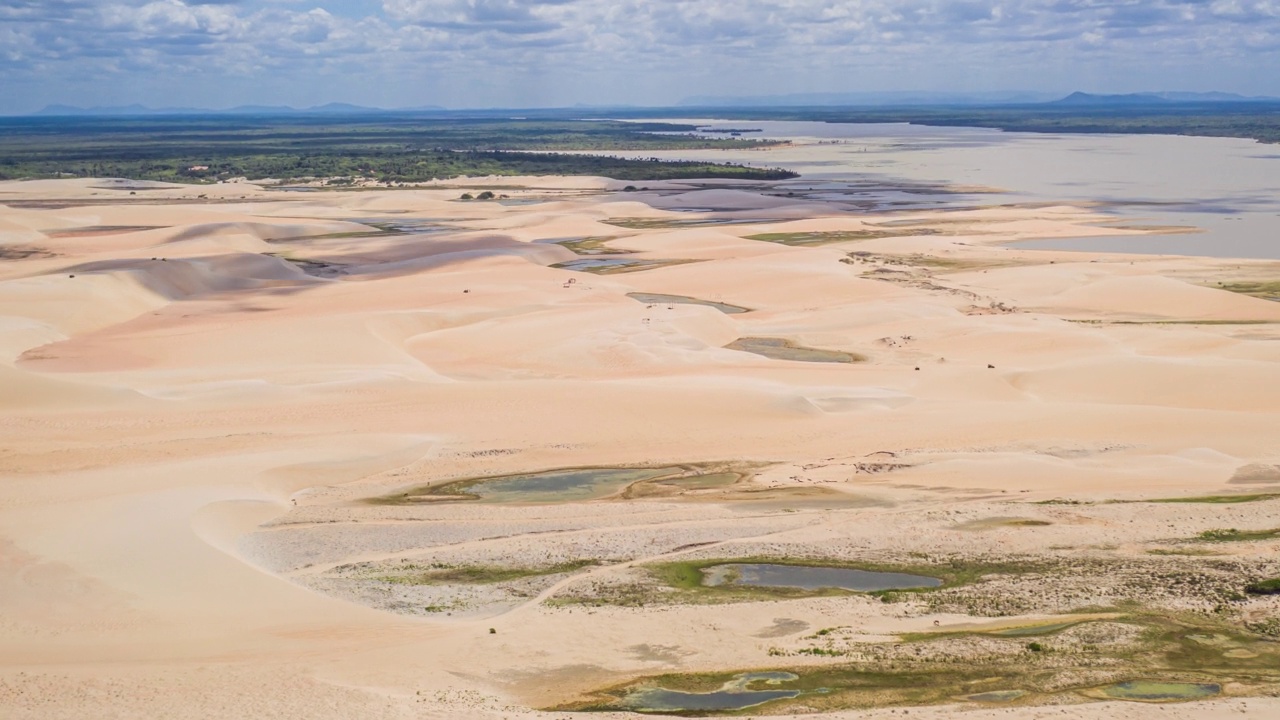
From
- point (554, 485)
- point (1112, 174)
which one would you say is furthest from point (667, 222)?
point (554, 485)

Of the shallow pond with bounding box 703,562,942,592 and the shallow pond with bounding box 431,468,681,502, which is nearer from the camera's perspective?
the shallow pond with bounding box 703,562,942,592

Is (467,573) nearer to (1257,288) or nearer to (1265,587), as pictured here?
(1265,587)

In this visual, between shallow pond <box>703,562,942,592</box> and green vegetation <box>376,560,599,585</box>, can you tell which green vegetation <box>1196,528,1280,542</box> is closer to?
shallow pond <box>703,562,942,592</box>

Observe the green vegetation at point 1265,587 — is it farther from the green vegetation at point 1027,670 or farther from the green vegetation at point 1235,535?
the green vegetation at point 1235,535

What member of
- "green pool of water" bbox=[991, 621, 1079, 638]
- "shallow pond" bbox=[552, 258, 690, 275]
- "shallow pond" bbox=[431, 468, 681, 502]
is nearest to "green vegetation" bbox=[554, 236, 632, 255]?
"shallow pond" bbox=[552, 258, 690, 275]

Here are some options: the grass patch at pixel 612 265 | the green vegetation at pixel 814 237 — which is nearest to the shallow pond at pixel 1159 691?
the grass patch at pixel 612 265

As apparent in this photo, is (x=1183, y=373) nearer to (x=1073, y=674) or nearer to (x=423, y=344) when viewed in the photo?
(x=1073, y=674)
